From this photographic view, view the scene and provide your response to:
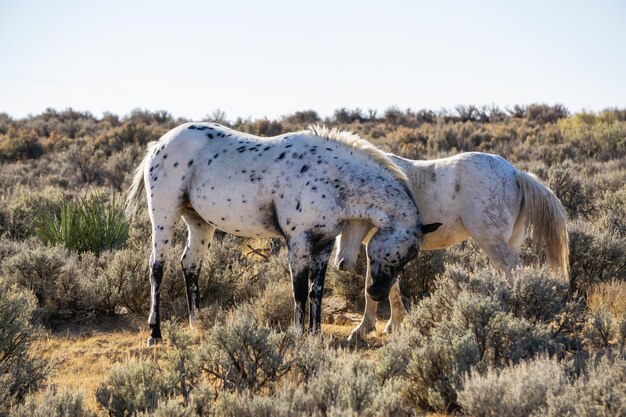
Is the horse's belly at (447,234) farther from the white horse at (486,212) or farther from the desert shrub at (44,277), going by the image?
the desert shrub at (44,277)

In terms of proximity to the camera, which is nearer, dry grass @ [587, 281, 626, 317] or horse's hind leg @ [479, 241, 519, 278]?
horse's hind leg @ [479, 241, 519, 278]

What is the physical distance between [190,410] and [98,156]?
Answer: 20.1m

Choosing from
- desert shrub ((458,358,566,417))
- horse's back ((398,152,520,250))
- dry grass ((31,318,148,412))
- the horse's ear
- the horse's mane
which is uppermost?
the horse's mane

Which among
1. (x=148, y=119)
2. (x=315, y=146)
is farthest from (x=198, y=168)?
(x=148, y=119)

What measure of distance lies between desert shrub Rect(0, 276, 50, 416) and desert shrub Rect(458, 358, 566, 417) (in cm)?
272

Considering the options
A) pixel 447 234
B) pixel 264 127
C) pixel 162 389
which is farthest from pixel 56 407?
pixel 264 127

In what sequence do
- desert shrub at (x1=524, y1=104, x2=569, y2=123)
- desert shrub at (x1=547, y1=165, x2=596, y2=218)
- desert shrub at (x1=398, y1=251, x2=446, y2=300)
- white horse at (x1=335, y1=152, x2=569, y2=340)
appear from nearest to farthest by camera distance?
1. white horse at (x1=335, y1=152, x2=569, y2=340)
2. desert shrub at (x1=398, y1=251, x2=446, y2=300)
3. desert shrub at (x1=547, y1=165, x2=596, y2=218)
4. desert shrub at (x1=524, y1=104, x2=569, y2=123)

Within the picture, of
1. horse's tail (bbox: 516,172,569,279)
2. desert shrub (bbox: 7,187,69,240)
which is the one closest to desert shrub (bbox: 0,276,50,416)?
horse's tail (bbox: 516,172,569,279)

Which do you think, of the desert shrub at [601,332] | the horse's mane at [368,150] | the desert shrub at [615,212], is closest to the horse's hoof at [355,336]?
the horse's mane at [368,150]

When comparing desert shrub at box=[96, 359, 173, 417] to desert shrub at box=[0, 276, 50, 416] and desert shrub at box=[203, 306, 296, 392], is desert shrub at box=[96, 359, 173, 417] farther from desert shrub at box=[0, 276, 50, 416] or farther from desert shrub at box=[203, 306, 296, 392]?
desert shrub at box=[0, 276, 50, 416]

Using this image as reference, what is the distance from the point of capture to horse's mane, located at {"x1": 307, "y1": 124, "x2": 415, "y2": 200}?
617cm

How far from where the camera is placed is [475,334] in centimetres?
462

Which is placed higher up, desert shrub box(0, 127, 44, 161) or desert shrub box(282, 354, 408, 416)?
desert shrub box(0, 127, 44, 161)

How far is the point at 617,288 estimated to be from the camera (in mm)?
6621
